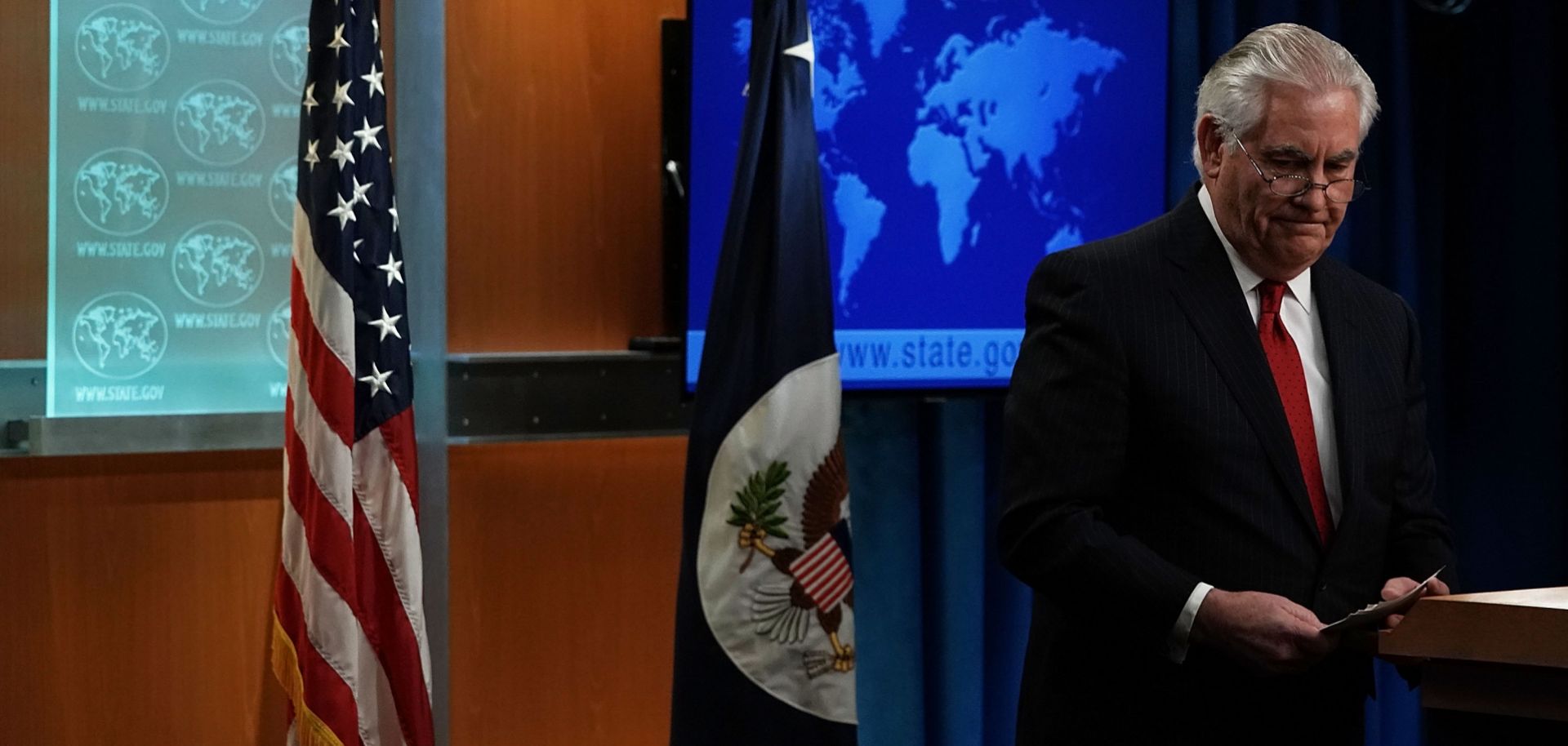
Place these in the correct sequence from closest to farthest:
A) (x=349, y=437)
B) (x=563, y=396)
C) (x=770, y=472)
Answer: (x=770, y=472), (x=349, y=437), (x=563, y=396)

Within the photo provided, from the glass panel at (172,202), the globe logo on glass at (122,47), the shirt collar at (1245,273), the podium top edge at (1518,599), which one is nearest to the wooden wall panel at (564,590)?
the glass panel at (172,202)

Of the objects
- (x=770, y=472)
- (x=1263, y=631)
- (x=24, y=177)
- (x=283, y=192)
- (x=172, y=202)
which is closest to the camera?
(x=1263, y=631)

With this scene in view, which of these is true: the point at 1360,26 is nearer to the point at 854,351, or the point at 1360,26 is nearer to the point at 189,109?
the point at 854,351

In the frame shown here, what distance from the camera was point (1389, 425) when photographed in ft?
6.52

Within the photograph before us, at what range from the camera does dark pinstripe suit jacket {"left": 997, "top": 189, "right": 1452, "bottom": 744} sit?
1.87m

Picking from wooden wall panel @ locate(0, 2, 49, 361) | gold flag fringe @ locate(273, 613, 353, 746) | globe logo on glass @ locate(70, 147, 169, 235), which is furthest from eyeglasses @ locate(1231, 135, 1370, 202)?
wooden wall panel @ locate(0, 2, 49, 361)

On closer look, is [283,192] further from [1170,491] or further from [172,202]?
[1170,491]

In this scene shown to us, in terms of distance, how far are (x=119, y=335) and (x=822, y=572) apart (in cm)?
144

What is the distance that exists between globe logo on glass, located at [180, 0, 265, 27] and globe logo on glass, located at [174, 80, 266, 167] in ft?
0.40

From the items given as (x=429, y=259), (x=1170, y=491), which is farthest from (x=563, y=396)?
(x=1170, y=491)

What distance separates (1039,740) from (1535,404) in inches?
96.9

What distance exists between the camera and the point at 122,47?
293cm

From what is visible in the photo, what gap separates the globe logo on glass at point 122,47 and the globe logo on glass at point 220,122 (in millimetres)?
85

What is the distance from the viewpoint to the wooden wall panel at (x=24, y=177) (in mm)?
2855
